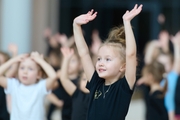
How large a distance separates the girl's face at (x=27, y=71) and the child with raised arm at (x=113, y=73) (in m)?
1.40

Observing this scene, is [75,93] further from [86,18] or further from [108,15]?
[108,15]

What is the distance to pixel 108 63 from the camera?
18.9 ft

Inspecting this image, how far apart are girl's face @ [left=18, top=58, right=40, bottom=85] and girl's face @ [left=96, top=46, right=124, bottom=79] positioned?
1.65 m

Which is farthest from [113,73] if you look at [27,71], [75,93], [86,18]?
[75,93]

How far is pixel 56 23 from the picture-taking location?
810 inches

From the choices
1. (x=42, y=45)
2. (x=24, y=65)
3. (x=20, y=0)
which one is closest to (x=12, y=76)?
(x=24, y=65)

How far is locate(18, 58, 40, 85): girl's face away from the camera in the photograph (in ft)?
23.9

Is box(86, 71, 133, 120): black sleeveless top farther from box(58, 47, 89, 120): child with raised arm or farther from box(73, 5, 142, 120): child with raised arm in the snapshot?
box(58, 47, 89, 120): child with raised arm

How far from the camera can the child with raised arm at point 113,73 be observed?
18.0 feet

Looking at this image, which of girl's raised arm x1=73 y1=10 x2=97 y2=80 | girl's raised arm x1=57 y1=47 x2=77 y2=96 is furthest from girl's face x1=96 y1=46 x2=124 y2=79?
girl's raised arm x1=57 y1=47 x2=77 y2=96

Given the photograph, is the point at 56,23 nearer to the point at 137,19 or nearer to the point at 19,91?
the point at 137,19

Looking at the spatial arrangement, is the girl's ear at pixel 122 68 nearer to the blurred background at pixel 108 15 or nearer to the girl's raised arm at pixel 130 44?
the girl's raised arm at pixel 130 44

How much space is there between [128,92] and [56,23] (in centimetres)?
1508

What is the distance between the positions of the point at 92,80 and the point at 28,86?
162 cm
